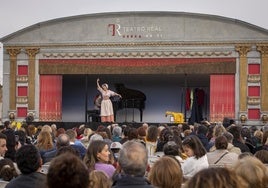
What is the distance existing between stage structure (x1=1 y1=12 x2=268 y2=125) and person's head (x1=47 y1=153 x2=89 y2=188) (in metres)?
21.4

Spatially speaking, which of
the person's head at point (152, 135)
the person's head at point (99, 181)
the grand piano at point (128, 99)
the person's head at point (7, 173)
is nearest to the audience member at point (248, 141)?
the person's head at point (152, 135)

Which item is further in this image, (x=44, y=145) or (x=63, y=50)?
(x=63, y=50)

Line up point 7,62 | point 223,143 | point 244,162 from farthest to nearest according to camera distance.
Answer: point 7,62 < point 223,143 < point 244,162

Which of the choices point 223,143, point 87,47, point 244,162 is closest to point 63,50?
point 87,47

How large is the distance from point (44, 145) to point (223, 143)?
2.38 metres

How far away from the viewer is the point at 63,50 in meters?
25.7

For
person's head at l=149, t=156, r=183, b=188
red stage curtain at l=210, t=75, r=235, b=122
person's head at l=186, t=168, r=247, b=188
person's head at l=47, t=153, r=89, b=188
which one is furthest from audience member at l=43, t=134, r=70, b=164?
red stage curtain at l=210, t=75, r=235, b=122

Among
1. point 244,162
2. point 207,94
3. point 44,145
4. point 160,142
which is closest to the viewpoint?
point 244,162

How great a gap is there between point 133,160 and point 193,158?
230 cm

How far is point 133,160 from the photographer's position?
4.20 metres

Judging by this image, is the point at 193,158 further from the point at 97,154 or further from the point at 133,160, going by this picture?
the point at 133,160

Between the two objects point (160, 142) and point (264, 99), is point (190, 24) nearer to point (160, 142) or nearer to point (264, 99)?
point (264, 99)

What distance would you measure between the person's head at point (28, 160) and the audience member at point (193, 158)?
2089mm

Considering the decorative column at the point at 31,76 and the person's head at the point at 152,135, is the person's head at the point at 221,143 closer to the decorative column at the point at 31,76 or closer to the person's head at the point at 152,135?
the person's head at the point at 152,135
